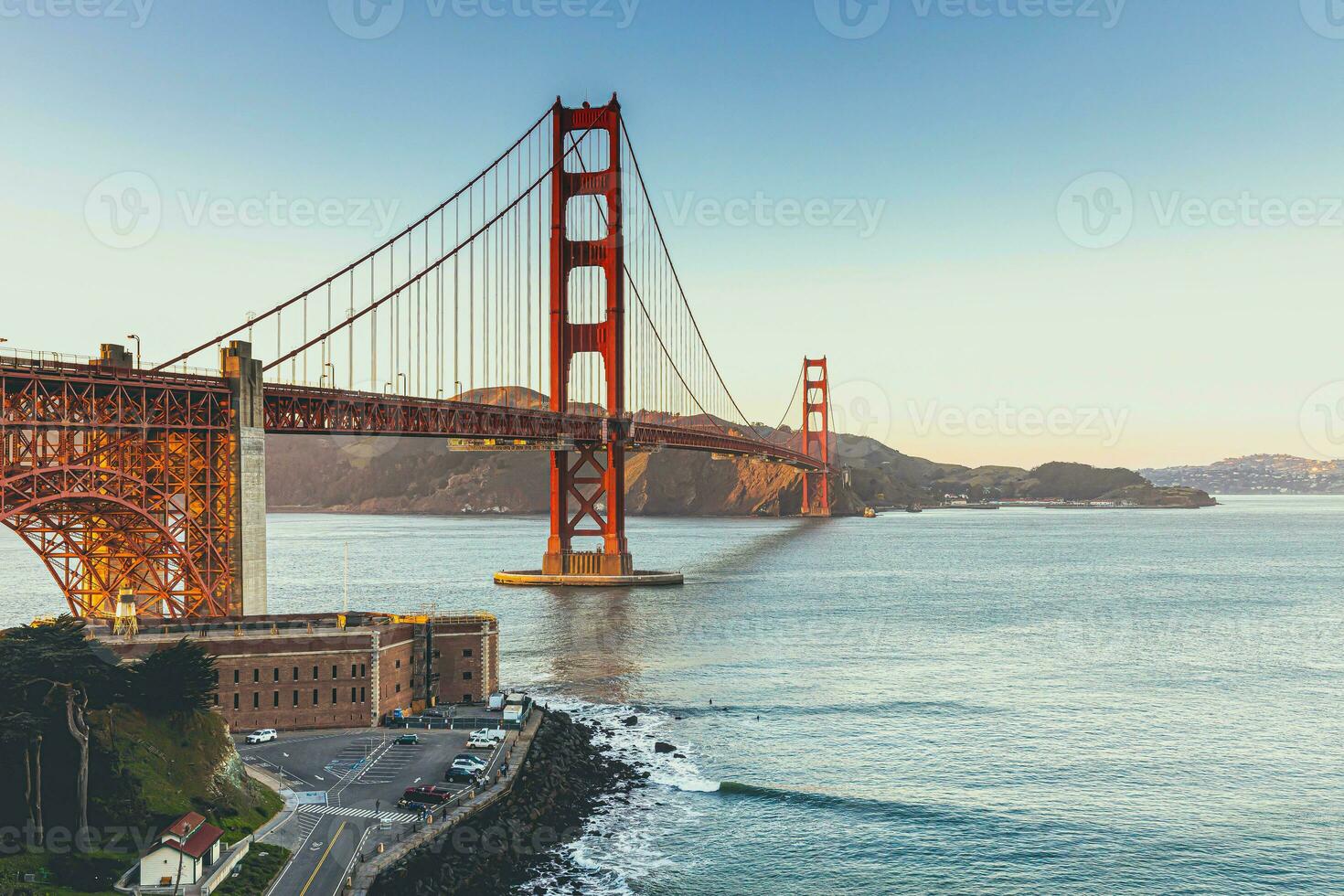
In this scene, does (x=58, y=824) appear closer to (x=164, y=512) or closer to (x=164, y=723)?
(x=164, y=723)

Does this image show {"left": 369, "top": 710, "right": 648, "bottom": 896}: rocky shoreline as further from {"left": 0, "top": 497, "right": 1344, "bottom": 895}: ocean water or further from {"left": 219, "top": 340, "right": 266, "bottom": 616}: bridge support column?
{"left": 219, "top": 340, "right": 266, "bottom": 616}: bridge support column

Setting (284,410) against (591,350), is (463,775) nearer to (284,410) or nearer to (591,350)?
(284,410)

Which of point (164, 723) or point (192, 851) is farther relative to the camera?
point (164, 723)

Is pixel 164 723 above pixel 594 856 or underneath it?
above

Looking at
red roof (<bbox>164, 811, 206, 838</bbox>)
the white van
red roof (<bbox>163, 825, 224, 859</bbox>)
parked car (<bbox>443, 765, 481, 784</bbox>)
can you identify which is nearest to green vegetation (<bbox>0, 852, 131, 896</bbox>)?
red roof (<bbox>164, 811, 206, 838</bbox>)

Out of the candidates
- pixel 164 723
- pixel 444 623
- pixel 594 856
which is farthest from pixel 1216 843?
pixel 164 723

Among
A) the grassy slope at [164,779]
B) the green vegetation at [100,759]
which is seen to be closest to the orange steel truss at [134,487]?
the green vegetation at [100,759]
